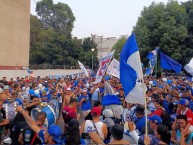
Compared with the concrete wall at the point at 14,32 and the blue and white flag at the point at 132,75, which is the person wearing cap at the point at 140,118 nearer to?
the blue and white flag at the point at 132,75

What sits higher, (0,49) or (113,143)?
(0,49)

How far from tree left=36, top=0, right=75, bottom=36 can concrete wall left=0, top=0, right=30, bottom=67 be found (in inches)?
1486

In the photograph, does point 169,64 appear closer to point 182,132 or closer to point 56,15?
point 182,132

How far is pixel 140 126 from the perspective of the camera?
18.4 ft

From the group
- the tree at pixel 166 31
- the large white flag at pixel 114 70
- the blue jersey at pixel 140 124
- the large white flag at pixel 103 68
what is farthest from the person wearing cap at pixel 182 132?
the tree at pixel 166 31

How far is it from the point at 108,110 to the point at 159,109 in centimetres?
129

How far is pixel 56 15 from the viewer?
74.6 m

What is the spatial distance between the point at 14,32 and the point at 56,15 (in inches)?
1652

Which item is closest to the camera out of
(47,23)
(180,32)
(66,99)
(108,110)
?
(108,110)

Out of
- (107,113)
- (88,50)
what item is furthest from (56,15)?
(107,113)

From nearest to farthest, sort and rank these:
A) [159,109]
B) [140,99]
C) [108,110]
A: [140,99]
[108,110]
[159,109]

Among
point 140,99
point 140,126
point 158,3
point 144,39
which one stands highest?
point 158,3

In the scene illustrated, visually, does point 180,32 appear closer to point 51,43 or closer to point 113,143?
point 51,43

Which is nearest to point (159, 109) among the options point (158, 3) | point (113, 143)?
point (113, 143)
